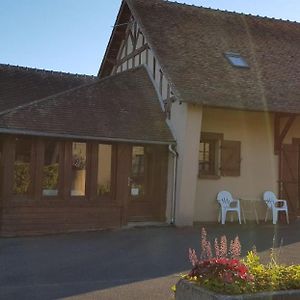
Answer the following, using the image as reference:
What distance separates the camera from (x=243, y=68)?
52.7 ft

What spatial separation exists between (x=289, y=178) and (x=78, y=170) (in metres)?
6.39

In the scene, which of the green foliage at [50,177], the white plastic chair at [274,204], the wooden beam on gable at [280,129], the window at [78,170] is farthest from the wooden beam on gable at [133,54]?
the white plastic chair at [274,204]

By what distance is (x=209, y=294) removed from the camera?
17.5 ft

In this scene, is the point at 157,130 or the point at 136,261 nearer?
the point at 136,261

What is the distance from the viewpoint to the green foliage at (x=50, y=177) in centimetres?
1325

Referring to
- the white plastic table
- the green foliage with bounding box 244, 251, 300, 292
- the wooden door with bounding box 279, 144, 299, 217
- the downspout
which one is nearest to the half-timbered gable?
the downspout

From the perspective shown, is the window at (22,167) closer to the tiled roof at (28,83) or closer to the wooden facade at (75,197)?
the wooden facade at (75,197)

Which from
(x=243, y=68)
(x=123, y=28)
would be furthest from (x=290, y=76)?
(x=123, y=28)

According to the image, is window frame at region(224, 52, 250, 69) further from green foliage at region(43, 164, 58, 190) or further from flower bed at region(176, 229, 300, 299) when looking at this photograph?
flower bed at region(176, 229, 300, 299)

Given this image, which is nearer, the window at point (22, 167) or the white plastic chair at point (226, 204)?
the window at point (22, 167)

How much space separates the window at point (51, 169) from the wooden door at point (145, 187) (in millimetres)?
2225

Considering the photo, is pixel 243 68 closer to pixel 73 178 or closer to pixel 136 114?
pixel 136 114

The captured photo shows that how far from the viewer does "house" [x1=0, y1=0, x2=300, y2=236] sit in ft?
42.7

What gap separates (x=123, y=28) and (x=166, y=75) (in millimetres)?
5345
